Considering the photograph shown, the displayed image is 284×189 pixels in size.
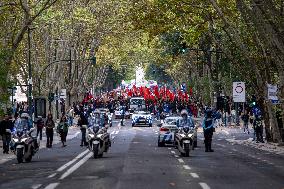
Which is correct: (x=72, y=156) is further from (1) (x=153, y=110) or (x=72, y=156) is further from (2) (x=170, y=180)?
(1) (x=153, y=110)

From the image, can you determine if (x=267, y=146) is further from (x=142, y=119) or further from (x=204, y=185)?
(x=142, y=119)

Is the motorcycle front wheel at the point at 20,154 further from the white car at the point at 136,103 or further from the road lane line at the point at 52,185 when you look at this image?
the white car at the point at 136,103

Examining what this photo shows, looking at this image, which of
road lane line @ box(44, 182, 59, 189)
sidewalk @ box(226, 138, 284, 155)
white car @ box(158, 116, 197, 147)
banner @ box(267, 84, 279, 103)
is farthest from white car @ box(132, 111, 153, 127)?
road lane line @ box(44, 182, 59, 189)

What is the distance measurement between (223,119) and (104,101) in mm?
28686

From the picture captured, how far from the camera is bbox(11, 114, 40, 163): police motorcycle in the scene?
24734 mm

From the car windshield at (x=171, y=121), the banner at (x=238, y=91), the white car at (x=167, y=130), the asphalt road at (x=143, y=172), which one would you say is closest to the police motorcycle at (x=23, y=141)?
the asphalt road at (x=143, y=172)

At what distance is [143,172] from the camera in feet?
65.7

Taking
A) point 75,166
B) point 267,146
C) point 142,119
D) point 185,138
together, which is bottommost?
point 75,166

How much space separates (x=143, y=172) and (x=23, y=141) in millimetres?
6077

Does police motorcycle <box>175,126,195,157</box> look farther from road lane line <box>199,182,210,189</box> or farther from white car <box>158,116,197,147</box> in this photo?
road lane line <box>199,182,210,189</box>

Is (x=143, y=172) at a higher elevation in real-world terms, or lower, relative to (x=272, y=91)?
lower

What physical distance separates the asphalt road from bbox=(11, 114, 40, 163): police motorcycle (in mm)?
404

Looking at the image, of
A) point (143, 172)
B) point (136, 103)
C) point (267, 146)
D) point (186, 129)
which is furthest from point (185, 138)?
point (136, 103)

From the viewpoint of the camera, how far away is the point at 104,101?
94250mm
